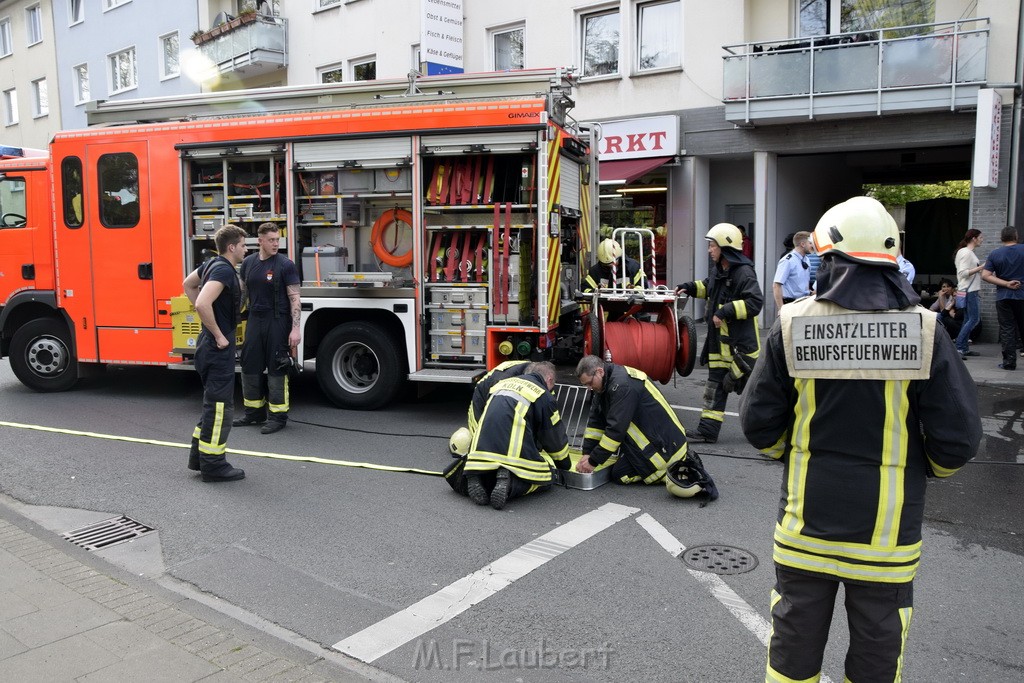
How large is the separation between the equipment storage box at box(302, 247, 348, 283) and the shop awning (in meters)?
7.68

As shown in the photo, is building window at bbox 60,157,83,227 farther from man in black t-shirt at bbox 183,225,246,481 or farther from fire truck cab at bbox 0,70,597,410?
man in black t-shirt at bbox 183,225,246,481

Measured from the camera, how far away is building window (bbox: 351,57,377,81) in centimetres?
2130

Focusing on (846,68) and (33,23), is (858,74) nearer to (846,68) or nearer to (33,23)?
→ (846,68)

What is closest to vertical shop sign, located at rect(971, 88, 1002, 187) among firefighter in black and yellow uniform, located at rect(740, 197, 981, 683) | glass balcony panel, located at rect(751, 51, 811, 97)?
glass balcony panel, located at rect(751, 51, 811, 97)

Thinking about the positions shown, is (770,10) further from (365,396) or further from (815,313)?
(815,313)

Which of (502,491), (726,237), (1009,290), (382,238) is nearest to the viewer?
(502,491)

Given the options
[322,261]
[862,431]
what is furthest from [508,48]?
[862,431]

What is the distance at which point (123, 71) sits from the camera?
94.7 feet

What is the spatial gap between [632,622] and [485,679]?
2.71 ft

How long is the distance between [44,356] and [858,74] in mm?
12125

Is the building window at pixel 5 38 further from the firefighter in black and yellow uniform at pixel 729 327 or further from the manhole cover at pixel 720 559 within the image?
the manhole cover at pixel 720 559

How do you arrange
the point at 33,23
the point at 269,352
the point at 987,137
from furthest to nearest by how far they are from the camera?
the point at 33,23 → the point at 987,137 → the point at 269,352

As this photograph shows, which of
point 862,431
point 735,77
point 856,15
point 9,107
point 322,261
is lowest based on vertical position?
point 862,431

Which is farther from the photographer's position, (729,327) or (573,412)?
(573,412)
